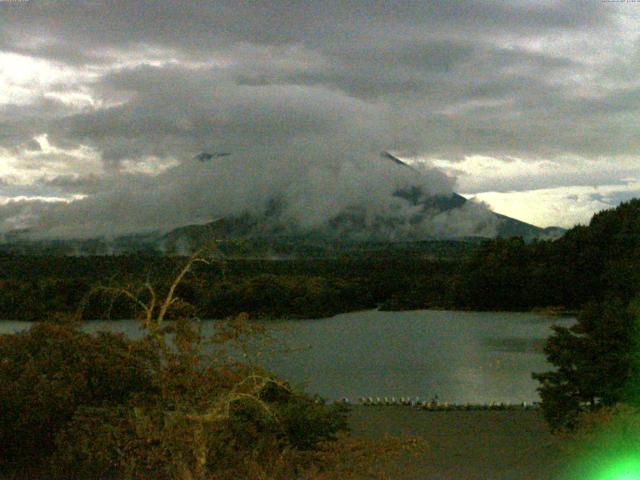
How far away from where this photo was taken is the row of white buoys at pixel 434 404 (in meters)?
17.2

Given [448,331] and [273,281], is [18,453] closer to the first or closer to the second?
[448,331]

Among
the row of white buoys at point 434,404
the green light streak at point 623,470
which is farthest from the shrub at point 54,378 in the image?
the row of white buoys at point 434,404

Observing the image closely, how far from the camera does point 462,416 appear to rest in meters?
16.3

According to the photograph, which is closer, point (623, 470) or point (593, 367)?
point (623, 470)

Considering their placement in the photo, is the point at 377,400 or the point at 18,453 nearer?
the point at 18,453

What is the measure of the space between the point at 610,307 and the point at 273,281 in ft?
85.2

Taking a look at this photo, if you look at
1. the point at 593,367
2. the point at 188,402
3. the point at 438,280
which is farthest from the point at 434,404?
the point at 438,280

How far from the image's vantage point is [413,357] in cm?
2538

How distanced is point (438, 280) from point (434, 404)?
31574 millimetres

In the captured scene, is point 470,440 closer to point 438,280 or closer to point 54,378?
point 54,378

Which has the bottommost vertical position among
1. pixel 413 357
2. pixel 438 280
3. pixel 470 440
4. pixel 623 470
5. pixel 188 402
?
pixel 413 357

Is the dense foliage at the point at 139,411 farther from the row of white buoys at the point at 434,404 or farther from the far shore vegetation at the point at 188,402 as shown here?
the row of white buoys at the point at 434,404

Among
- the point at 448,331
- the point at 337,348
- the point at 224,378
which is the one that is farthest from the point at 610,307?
the point at 448,331

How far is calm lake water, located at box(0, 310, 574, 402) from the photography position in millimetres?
19828
